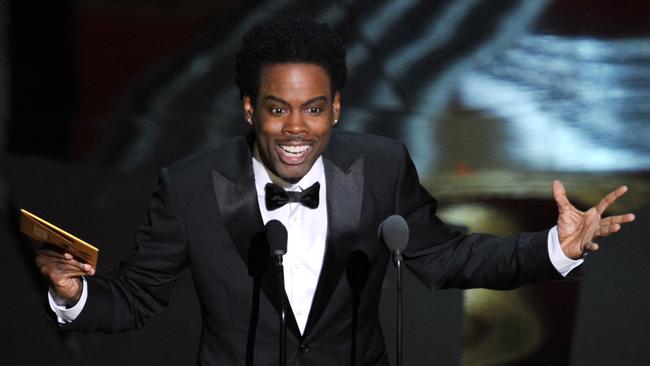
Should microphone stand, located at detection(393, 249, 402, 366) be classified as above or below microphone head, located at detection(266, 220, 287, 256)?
below

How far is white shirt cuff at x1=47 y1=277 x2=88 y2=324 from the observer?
115 inches

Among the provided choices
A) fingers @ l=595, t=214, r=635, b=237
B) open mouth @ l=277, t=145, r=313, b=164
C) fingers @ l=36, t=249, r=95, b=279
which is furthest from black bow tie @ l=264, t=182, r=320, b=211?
fingers @ l=595, t=214, r=635, b=237

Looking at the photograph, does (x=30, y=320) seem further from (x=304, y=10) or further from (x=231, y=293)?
(x=231, y=293)

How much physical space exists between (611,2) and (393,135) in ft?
3.16

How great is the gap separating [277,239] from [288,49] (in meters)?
0.52

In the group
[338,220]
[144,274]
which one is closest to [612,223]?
[338,220]

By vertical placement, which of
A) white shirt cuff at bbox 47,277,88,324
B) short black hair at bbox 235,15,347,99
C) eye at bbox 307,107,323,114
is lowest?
white shirt cuff at bbox 47,277,88,324

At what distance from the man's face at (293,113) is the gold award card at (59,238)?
51 centimetres

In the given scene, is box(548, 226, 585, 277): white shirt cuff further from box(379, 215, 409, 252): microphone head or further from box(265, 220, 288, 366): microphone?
box(265, 220, 288, 366): microphone

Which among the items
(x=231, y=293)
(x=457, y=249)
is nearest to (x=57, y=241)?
(x=231, y=293)

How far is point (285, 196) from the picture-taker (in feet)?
9.76

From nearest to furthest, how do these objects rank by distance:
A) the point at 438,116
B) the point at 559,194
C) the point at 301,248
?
the point at 559,194 < the point at 301,248 < the point at 438,116

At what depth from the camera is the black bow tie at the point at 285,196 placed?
2.97 metres

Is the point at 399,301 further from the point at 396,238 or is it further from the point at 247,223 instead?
the point at 247,223
